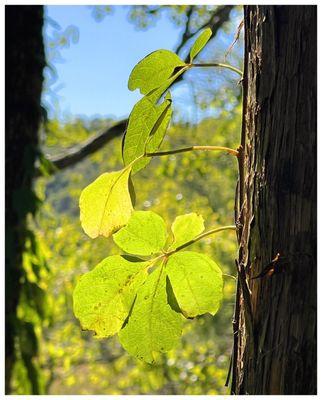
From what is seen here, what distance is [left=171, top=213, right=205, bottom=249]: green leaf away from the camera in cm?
49

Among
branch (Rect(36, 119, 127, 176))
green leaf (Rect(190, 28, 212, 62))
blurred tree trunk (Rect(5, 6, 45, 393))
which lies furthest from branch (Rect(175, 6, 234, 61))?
green leaf (Rect(190, 28, 212, 62))

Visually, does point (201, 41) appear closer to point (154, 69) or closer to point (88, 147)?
point (154, 69)

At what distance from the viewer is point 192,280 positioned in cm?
46

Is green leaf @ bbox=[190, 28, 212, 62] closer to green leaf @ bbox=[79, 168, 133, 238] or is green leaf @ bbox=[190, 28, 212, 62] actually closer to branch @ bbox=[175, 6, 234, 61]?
green leaf @ bbox=[79, 168, 133, 238]

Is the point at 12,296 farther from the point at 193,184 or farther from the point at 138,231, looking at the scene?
the point at 193,184

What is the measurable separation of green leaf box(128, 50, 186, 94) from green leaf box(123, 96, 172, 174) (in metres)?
0.02

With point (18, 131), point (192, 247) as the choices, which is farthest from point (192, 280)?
point (192, 247)

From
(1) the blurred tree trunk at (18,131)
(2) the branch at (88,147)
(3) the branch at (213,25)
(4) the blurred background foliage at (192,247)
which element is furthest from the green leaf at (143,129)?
(4) the blurred background foliage at (192,247)

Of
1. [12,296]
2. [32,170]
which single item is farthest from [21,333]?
[32,170]

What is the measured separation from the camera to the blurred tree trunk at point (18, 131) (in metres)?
2.33

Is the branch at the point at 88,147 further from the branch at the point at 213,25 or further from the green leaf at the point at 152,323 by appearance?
the green leaf at the point at 152,323

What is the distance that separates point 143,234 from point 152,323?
7 cm

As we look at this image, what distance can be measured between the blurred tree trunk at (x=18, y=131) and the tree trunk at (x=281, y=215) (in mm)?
1970

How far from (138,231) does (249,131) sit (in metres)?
0.12
